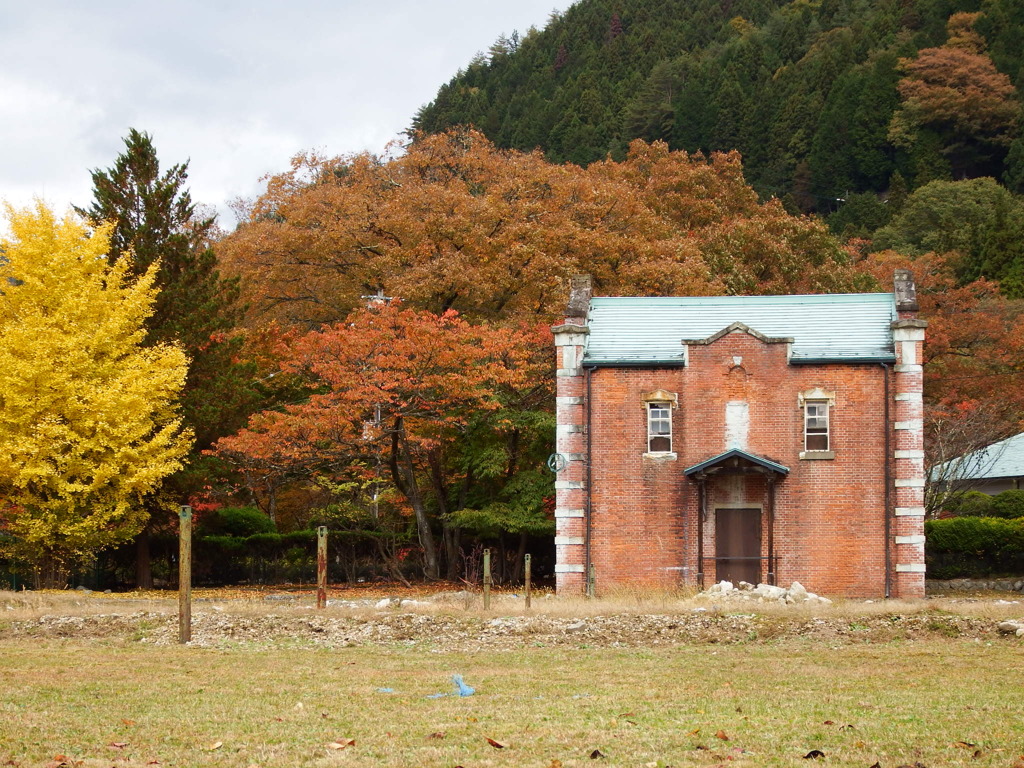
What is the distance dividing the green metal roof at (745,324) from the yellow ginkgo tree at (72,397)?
11.7m

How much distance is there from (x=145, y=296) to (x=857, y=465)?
64.9 feet

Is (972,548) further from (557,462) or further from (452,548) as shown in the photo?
(452,548)

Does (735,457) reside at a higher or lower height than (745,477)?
higher

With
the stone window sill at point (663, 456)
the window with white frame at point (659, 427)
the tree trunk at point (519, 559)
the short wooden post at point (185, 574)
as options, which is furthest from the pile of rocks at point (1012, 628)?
the tree trunk at point (519, 559)

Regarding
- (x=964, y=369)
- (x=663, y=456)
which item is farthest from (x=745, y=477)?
(x=964, y=369)

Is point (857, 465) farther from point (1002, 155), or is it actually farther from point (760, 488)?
point (1002, 155)

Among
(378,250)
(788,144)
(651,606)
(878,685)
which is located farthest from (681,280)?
(788,144)

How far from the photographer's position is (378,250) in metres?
47.4

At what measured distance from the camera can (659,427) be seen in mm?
33000

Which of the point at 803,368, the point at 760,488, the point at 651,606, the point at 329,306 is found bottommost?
the point at 651,606

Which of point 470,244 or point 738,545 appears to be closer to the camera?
point 738,545

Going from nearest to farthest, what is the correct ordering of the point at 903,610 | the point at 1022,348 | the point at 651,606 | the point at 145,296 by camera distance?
the point at 903,610 → the point at 651,606 → the point at 145,296 → the point at 1022,348

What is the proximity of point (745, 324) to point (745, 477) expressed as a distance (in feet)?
13.1

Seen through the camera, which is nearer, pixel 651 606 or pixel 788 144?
pixel 651 606
